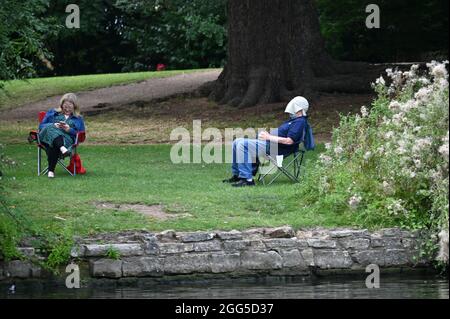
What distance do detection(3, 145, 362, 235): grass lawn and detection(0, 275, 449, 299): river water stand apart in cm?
89

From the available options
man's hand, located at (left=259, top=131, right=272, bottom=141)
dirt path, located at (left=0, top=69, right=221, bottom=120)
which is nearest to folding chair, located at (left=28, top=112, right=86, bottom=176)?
man's hand, located at (left=259, top=131, right=272, bottom=141)

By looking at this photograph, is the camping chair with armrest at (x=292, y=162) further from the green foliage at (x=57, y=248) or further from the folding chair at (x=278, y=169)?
the green foliage at (x=57, y=248)

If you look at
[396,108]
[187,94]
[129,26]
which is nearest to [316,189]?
[396,108]

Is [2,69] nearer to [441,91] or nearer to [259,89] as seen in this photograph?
[441,91]

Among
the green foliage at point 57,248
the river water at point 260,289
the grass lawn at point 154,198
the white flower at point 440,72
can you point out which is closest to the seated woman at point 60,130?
the grass lawn at point 154,198

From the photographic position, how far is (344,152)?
1446cm

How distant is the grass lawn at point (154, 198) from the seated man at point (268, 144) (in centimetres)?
34

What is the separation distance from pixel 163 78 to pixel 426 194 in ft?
62.6

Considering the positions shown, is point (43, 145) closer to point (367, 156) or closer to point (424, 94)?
point (367, 156)

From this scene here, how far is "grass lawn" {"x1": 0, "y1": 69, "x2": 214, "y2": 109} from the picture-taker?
93.4 ft

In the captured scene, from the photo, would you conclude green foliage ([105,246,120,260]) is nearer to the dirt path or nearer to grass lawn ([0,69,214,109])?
the dirt path

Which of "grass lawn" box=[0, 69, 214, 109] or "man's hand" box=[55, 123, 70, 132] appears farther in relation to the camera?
"grass lawn" box=[0, 69, 214, 109]
